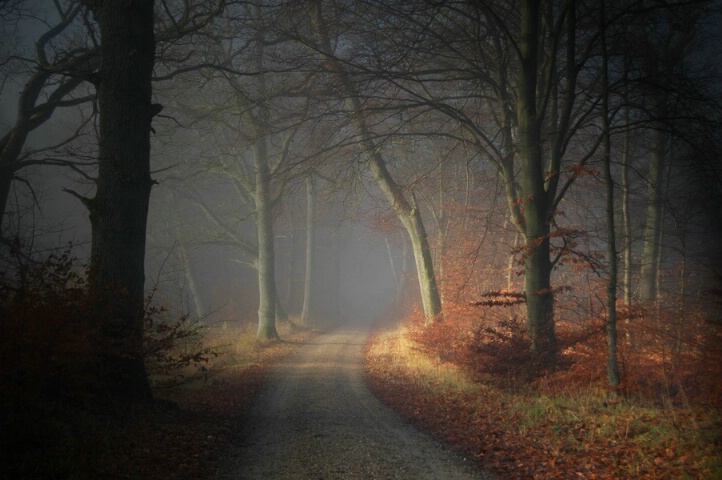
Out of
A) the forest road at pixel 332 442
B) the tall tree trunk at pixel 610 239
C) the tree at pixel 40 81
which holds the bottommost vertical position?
the forest road at pixel 332 442

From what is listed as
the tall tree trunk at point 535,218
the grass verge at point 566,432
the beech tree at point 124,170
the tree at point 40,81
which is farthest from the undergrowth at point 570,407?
the tree at point 40,81

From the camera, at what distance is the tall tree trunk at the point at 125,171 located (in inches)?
265

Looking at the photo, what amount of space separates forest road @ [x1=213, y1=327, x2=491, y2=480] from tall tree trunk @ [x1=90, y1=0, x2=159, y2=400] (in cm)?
236

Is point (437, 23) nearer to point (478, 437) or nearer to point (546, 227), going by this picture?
point (546, 227)

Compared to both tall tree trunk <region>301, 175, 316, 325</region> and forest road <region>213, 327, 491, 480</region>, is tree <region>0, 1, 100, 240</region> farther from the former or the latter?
tall tree trunk <region>301, 175, 316, 325</region>

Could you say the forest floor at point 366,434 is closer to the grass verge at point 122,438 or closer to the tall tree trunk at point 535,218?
the grass verge at point 122,438

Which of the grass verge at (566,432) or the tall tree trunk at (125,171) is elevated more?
the tall tree trunk at (125,171)

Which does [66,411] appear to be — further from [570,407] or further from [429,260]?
[429,260]

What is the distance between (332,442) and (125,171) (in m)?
5.66

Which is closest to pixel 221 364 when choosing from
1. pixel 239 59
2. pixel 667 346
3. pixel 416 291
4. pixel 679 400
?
pixel 239 59

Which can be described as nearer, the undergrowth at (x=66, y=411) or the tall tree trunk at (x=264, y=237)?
the undergrowth at (x=66, y=411)

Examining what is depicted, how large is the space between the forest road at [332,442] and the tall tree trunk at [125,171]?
7.75 ft

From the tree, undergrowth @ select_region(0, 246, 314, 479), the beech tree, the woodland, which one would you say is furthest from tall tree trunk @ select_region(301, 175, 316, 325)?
undergrowth @ select_region(0, 246, 314, 479)

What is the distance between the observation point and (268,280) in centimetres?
1922
